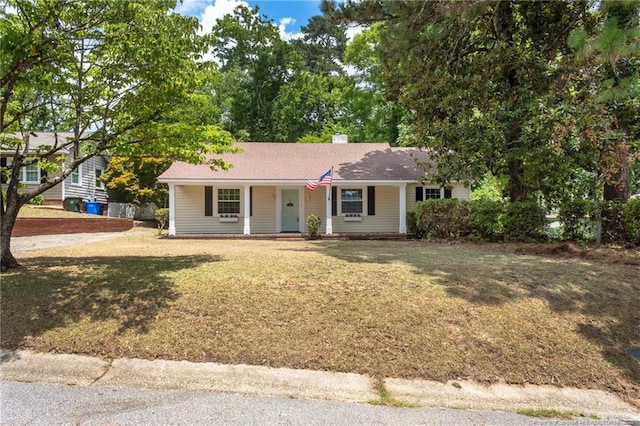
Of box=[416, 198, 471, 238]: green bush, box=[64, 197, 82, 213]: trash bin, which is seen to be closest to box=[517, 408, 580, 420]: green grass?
box=[416, 198, 471, 238]: green bush

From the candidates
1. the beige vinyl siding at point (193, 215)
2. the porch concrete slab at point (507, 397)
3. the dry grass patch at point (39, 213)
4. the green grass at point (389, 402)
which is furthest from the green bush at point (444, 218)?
the dry grass patch at point (39, 213)

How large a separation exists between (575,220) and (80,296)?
11413 mm

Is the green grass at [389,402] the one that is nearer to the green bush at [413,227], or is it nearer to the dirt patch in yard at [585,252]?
the dirt patch in yard at [585,252]

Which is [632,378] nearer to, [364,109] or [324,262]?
[324,262]

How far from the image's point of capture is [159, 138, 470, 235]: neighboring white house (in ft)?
52.7

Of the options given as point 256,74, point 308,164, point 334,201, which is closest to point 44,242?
point 308,164

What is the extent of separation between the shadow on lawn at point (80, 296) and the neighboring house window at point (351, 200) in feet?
34.7

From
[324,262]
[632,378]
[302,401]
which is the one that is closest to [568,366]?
[632,378]

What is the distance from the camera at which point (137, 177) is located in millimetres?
22078

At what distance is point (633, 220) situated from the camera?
972 centimetres

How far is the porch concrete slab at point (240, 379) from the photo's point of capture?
141 inches

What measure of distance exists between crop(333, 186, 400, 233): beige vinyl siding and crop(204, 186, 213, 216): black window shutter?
5.09 metres

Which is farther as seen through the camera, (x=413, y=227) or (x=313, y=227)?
(x=413, y=227)

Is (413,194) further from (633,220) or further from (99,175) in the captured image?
(99,175)
